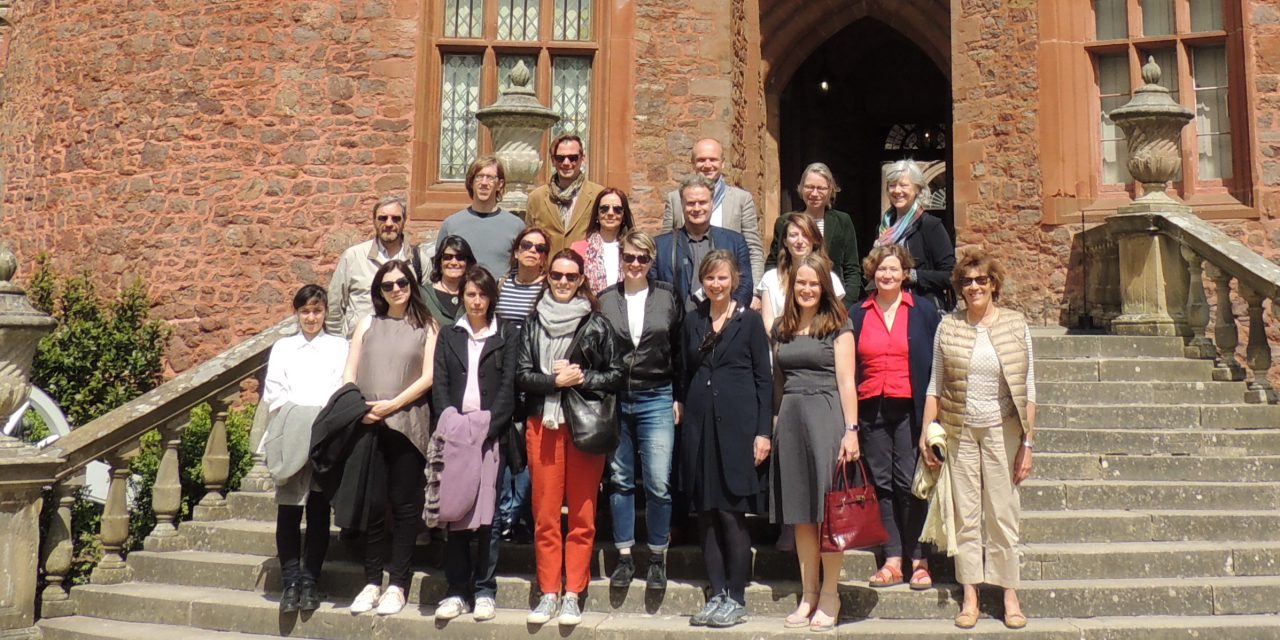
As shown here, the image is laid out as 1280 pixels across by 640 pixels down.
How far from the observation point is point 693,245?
5.04 m

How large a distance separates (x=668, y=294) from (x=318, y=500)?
76.1 inches

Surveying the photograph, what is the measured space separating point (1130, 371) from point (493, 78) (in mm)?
6396

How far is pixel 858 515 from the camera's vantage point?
419 centimetres

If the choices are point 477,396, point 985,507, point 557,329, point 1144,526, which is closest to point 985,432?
point 985,507

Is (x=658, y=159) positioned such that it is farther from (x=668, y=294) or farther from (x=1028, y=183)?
(x=668, y=294)

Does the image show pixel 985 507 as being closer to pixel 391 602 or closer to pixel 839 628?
pixel 839 628

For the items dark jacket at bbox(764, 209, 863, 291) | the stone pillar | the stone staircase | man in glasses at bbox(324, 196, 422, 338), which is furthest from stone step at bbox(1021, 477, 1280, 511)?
the stone pillar

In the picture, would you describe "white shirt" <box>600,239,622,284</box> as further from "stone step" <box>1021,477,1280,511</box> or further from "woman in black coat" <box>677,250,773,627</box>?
"stone step" <box>1021,477,1280,511</box>

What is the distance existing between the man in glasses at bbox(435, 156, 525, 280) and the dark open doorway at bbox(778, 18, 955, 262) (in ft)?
26.7

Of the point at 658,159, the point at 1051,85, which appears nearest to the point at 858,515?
the point at 658,159

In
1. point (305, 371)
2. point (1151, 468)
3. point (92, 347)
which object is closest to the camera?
point (305, 371)

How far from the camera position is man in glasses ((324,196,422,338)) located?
538cm

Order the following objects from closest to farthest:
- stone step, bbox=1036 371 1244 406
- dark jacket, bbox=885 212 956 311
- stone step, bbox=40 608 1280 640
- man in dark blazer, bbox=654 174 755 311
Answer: stone step, bbox=40 608 1280 640, man in dark blazer, bbox=654 174 755 311, dark jacket, bbox=885 212 956 311, stone step, bbox=1036 371 1244 406

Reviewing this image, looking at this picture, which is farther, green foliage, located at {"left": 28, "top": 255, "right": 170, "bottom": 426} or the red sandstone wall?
the red sandstone wall
